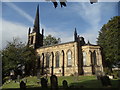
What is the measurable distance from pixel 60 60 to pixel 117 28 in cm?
1606

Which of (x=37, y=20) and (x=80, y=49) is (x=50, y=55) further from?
(x=37, y=20)

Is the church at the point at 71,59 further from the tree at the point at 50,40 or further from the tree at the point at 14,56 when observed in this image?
the tree at the point at 50,40

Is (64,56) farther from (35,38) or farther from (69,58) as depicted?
(35,38)

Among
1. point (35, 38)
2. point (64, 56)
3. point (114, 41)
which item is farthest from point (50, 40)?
point (114, 41)

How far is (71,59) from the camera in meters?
36.3

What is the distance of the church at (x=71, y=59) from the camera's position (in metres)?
34.3

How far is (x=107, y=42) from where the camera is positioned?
3177 cm

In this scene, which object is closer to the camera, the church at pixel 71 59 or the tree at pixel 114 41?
the tree at pixel 114 41

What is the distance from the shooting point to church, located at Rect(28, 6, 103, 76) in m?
34.3

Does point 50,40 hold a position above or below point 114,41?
above

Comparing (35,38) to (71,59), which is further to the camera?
(35,38)

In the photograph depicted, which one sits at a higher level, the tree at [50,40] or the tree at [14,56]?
the tree at [50,40]

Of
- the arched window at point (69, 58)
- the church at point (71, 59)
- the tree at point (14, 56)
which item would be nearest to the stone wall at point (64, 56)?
the church at point (71, 59)

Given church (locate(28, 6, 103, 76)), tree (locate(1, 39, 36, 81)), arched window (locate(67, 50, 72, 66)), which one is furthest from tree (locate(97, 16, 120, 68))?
tree (locate(1, 39, 36, 81))
